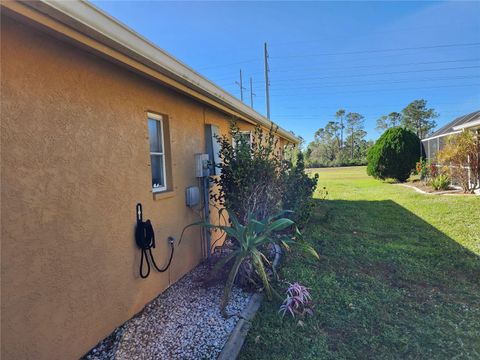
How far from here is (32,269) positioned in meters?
1.95

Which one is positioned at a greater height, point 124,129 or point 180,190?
point 124,129

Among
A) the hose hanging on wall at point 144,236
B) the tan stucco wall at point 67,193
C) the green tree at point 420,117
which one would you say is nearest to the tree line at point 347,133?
the green tree at point 420,117

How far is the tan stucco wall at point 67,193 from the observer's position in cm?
184

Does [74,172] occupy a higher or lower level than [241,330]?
higher

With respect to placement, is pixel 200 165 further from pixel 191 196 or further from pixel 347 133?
pixel 347 133

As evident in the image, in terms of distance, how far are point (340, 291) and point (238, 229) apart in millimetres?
1545

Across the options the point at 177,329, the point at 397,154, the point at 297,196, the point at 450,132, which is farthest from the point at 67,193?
the point at 397,154

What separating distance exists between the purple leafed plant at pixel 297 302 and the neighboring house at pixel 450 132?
34.7 feet

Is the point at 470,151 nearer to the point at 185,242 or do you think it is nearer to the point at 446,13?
the point at 446,13

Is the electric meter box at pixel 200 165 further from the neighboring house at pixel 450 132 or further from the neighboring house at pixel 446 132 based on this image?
the neighboring house at pixel 446 132

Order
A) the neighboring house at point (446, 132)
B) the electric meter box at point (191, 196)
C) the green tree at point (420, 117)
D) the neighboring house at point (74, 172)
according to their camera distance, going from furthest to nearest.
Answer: the green tree at point (420, 117) → the neighboring house at point (446, 132) → the electric meter box at point (191, 196) → the neighboring house at point (74, 172)

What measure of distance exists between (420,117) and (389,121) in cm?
1043

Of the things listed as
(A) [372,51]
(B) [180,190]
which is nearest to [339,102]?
(A) [372,51]

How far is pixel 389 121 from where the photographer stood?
56.8 metres
